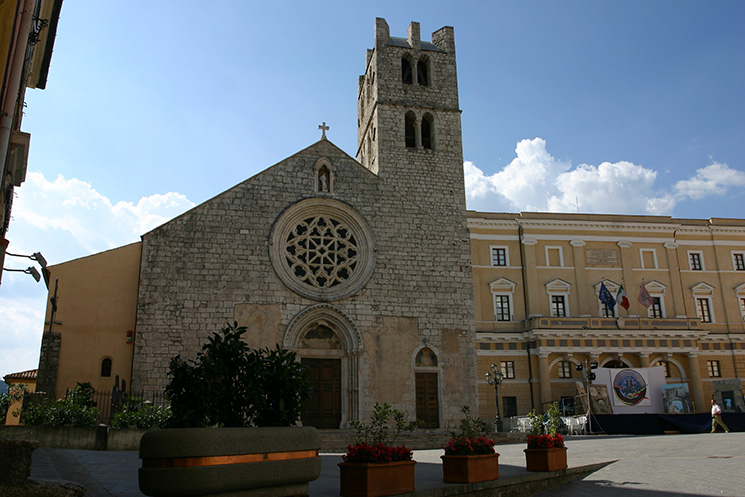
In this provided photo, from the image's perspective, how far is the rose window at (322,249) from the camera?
71.1 ft

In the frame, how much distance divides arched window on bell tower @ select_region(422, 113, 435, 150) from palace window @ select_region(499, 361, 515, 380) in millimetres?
13334

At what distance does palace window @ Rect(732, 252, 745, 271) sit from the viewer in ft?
122

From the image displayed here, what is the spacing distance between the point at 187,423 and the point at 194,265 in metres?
14.8

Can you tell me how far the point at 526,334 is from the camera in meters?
32.6

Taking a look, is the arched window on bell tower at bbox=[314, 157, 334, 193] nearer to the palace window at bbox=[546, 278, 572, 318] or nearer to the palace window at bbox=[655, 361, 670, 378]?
the palace window at bbox=[546, 278, 572, 318]

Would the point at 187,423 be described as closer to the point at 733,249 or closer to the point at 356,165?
the point at 356,165

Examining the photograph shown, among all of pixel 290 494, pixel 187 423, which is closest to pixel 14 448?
pixel 187 423

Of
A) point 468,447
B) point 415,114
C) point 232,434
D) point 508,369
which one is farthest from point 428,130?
point 232,434

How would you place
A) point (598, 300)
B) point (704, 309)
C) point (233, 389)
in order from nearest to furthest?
point (233, 389) < point (598, 300) < point (704, 309)

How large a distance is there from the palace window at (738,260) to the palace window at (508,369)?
16.0 meters

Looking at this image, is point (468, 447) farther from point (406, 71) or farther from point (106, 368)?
point (406, 71)

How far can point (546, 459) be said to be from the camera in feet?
35.6

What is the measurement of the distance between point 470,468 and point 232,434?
442cm

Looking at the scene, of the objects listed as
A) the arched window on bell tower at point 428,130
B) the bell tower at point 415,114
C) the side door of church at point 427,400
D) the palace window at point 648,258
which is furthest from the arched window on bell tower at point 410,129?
the palace window at point 648,258
